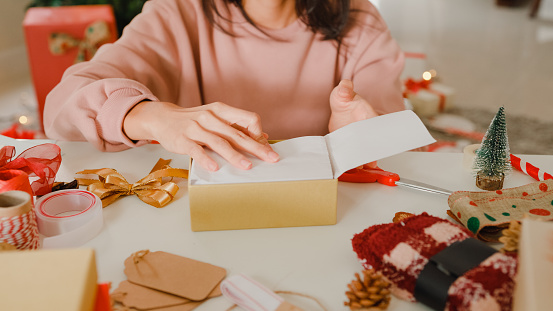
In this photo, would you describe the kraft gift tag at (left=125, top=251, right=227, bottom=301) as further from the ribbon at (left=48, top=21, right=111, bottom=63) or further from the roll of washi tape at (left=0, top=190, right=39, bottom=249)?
the ribbon at (left=48, top=21, right=111, bottom=63)

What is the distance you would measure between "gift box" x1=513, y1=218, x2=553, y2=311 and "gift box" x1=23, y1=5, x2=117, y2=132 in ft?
6.45

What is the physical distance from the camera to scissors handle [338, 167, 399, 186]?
32.5 inches

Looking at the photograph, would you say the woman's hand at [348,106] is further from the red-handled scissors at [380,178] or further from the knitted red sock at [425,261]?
the knitted red sock at [425,261]

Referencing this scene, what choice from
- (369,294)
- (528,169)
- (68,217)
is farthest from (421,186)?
(68,217)

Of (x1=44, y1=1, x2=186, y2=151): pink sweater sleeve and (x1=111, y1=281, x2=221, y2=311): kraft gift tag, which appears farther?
(x1=44, y1=1, x2=186, y2=151): pink sweater sleeve

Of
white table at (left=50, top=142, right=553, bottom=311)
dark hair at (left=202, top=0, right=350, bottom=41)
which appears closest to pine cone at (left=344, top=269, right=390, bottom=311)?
white table at (left=50, top=142, right=553, bottom=311)

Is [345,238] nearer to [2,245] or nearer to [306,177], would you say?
[306,177]

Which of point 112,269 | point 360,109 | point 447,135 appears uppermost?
point 360,109

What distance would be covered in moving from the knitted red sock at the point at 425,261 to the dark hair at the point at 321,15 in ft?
2.11

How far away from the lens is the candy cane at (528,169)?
2.72 ft

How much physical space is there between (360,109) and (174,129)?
1.06 feet

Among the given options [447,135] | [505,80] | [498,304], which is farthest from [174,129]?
[505,80]

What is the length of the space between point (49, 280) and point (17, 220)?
0.19m

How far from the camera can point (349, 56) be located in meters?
1.21
